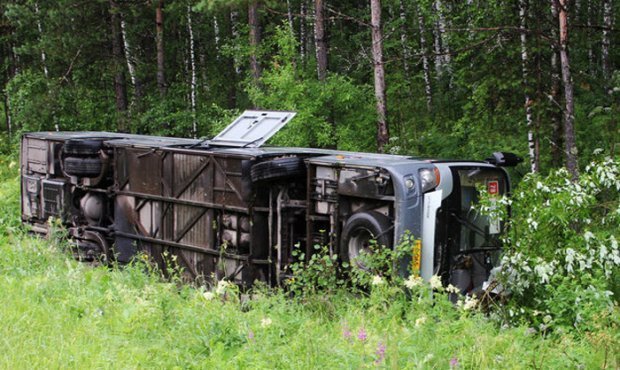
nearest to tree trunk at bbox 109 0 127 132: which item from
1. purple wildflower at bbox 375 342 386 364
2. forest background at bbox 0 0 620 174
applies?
forest background at bbox 0 0 620 174

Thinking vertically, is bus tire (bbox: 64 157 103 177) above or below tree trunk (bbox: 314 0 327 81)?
below

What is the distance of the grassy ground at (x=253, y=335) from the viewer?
573cm

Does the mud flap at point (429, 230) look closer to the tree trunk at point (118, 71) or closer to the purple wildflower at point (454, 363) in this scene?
the purple wildflower at point (454, 363)

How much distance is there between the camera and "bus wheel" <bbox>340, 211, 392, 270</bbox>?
8.74 meters

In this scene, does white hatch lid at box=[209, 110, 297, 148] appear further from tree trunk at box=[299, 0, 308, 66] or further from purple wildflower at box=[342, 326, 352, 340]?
tree trunk at box=[299, 0, 308, 66]

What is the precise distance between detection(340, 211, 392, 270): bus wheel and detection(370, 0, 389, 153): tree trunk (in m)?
7.00

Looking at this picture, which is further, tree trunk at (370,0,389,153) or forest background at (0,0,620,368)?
tree trunk at (370,0,389,153)

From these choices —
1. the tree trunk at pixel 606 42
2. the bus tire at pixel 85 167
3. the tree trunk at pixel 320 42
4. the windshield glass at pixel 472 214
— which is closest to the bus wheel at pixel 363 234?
the windshield glass at pixel 472 214

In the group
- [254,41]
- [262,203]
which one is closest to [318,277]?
[262,203]

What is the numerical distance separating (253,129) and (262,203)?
2.16 m

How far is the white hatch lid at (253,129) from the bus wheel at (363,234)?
281 centimetres

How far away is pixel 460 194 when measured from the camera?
924 cm

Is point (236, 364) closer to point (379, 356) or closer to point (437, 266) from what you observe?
point (379, 356)

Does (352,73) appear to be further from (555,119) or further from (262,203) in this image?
(262,203)
